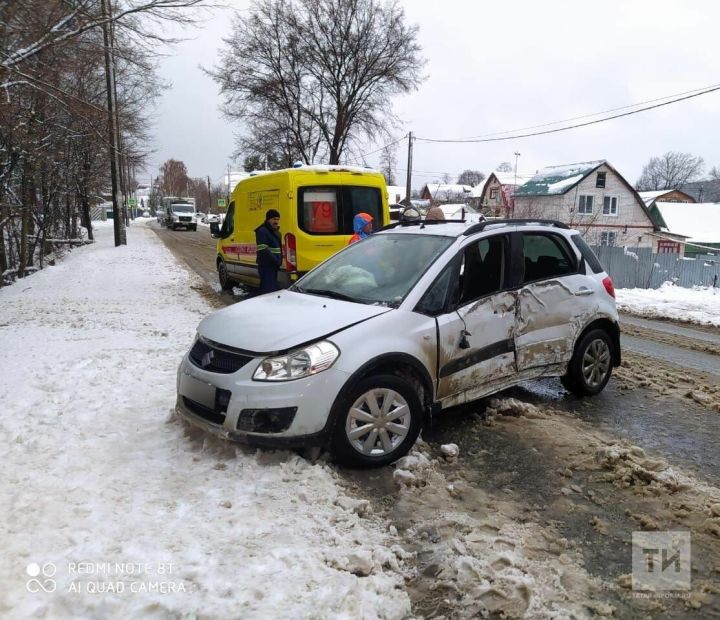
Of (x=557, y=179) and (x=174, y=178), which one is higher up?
(x=174, y=178)

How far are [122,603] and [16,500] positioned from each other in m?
1.16

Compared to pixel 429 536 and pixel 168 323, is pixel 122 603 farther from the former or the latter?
pixel 168 323

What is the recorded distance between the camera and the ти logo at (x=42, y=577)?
7.79 ft

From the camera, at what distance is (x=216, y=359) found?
12.3 ft

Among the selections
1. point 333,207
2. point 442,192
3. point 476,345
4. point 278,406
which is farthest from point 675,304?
point 442,192

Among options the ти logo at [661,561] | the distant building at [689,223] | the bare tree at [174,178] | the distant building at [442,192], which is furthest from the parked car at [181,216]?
the bare tree at [174,178]

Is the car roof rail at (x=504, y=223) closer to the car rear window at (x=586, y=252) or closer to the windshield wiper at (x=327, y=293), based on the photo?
the car rear window at (x=586, y=252)

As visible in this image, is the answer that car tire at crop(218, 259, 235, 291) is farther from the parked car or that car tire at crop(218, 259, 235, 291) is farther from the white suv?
the parked car

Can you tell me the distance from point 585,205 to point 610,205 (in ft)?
8.38

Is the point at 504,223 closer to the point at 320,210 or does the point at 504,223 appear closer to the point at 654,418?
the point at 654,418

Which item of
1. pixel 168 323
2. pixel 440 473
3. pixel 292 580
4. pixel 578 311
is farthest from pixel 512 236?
pixel 168 323

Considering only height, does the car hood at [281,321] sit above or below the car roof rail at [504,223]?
below

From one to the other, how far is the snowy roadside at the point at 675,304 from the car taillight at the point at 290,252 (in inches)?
298

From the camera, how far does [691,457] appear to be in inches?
163
